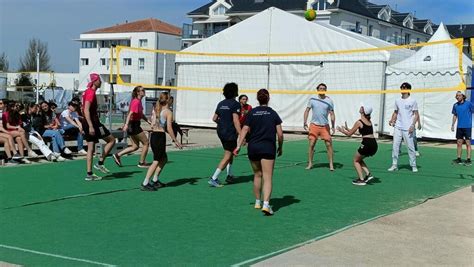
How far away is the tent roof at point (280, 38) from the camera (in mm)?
25219

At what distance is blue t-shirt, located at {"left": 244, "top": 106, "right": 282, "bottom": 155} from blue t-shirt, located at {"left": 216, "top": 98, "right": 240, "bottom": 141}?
207 cm

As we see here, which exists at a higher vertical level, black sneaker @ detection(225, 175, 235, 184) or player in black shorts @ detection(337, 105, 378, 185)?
player in black shorts @ detection(337, 105, 378, 185)

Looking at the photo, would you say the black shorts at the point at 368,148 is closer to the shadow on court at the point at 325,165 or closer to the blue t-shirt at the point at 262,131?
the shadow on court at the point at 325,165

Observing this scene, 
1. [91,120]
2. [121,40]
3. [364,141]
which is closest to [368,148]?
[364,141]

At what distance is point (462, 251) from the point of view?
20.5 ft

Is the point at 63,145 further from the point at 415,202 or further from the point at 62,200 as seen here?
the point at 415,202

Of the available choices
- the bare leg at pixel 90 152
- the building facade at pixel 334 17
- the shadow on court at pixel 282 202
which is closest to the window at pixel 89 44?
the building facade at pixel 334 17

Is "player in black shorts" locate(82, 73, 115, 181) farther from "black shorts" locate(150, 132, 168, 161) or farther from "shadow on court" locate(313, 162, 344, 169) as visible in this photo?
"shadow on court" locate(313, 162, 344, 169)

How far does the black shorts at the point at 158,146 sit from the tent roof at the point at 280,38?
52.8ft

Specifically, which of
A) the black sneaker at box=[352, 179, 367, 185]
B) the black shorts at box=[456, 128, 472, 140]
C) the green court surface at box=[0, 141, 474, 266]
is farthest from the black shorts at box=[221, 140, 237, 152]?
the black shorts at box=[456, 128, 472, 140]

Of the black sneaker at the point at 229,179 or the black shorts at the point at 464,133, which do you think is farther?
the black shorts at the point at 464,133

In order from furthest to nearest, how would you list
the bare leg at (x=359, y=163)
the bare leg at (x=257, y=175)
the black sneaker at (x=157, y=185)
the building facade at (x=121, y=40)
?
the building facade at (x=121, y=40), the bare leg at (x=359, y=163), the black sneaker at (x=157, y=185), the bare leg at (x=257, y=175)

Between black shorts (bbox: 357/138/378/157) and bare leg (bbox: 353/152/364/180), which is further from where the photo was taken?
bare leg (bbox: 353/152/364/180)

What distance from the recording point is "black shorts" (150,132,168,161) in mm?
9425
